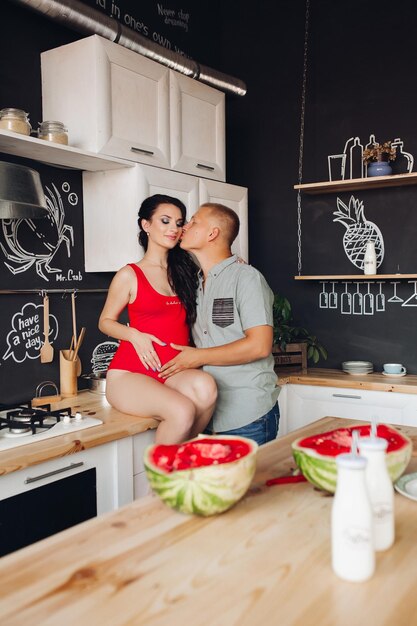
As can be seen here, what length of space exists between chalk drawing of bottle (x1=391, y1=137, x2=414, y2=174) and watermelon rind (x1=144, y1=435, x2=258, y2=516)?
9.21ft

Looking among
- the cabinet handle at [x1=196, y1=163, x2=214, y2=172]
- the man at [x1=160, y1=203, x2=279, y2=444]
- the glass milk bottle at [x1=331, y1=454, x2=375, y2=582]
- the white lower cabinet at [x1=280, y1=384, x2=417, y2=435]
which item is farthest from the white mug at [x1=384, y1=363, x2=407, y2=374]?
the glass milk bottle at [x1=331, y1=454, x2=375, y2=582]

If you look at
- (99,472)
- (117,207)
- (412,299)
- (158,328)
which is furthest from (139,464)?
(412,299)

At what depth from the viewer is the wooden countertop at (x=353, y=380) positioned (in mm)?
3148

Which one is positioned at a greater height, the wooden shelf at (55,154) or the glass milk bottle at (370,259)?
the wooden shelf at (55,154)

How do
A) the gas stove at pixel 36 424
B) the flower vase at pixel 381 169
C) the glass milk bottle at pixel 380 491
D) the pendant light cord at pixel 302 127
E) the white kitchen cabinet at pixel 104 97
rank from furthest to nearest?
the pendant light cord at pixel 302 127
the flower vase at pixel 381 169
the white kitchen cabinet at pixel 104 97
the gas stove at pixel 36 424
the glass milk bottle at pixel 380 491

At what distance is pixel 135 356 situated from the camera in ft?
8.13

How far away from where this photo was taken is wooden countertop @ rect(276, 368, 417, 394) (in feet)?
10.3

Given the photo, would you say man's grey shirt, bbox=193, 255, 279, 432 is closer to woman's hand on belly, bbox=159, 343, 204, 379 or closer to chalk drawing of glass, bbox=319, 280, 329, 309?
woman's hand on belly, bbox=159, 343, 204, 379

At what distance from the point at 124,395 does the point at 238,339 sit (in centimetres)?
50

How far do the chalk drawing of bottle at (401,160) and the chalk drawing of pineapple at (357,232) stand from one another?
11.3 inches

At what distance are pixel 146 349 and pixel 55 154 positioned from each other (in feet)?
2.93

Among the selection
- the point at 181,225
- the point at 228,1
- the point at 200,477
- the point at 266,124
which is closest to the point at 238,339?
the point at 181,225

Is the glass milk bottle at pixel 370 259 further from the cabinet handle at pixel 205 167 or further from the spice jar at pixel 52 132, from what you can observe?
the spice jar at pixel 52 132

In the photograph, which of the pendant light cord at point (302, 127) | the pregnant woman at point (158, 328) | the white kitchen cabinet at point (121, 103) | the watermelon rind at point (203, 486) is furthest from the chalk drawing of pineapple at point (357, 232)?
the watermelon rind at point (203, 486)
